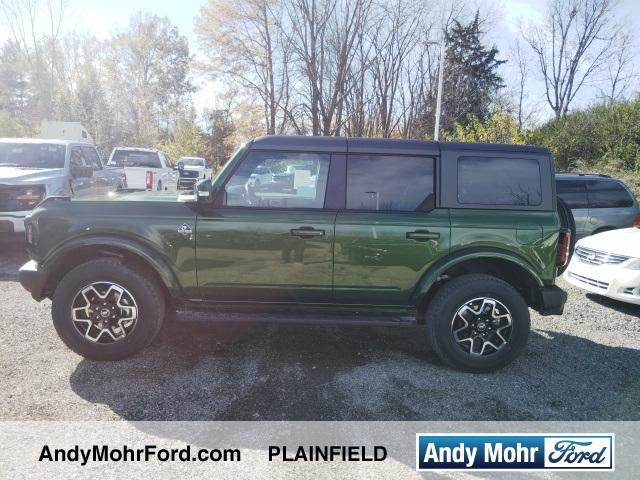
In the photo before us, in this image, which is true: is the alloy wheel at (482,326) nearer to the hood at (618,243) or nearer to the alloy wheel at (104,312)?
the alloy wheel at (104,312)

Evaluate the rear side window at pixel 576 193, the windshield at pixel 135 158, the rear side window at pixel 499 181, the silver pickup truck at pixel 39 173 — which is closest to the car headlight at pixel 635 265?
the rear side window at pixel 499 181

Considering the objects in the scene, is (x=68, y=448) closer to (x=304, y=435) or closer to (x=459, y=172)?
(x=304, y=435)

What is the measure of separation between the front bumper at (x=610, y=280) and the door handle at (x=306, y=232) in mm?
4209

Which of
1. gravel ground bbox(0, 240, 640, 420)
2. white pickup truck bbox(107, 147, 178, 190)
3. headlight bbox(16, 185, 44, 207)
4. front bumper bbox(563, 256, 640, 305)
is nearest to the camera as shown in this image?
gravel ground bbox(0, 240, 640, 420)

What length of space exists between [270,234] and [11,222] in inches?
217

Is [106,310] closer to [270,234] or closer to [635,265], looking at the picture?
[270,234]

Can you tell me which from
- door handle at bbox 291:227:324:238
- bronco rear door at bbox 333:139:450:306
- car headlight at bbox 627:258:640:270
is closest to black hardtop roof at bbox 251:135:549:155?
bronco rear door at bbox 333:139:450:306

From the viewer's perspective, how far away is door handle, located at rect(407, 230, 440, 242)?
364 centimetres

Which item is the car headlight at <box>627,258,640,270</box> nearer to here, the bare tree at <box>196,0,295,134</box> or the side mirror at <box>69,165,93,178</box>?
the side mirror at <box>69,165,93,178</box>

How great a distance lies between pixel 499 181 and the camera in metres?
3.79

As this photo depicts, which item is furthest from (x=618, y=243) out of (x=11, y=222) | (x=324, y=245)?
(x=11, y=222)

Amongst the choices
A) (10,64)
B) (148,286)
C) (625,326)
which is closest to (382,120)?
(625,326)

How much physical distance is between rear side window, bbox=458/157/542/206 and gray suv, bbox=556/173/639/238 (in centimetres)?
550

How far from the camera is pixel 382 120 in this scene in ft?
94.9
